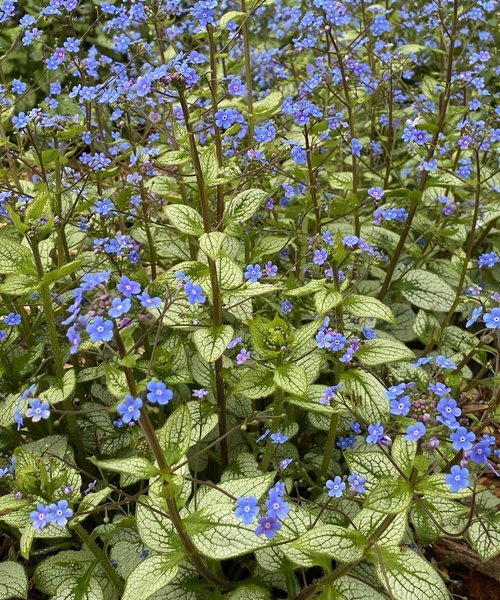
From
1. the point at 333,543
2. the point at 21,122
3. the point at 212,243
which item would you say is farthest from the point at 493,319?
the point at 21,122

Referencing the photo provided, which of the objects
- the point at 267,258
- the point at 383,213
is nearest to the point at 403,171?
the point at 383,213

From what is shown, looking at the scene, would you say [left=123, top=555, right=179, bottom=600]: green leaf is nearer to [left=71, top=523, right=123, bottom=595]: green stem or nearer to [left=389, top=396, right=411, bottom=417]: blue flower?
[left=71, top=523, right=123, bottom=595]: green stem

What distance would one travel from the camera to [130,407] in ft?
6.28

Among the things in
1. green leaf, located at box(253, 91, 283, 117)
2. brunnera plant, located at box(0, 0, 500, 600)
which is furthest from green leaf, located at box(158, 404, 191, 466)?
green leaf, located at box(253, 91, 283, 117)

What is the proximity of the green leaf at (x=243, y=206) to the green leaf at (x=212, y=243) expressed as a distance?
0.29m

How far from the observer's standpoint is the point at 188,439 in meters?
2.38

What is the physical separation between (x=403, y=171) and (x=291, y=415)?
2490 millimetres

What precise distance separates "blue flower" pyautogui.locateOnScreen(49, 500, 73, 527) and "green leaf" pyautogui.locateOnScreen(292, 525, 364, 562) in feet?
2.60

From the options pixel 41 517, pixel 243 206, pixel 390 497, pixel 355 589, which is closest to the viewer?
pixel 41 517

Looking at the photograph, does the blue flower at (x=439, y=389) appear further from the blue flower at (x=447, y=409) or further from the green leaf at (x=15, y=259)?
the green leaf at (x=15, y=259)

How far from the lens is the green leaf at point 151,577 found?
7.64 ft

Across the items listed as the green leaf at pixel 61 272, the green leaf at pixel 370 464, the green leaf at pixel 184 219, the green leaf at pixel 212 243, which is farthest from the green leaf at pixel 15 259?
the green leaf at pixel 370 464

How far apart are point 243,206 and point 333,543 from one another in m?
1.53

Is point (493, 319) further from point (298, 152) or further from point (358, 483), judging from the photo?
point (298, 152)
